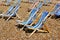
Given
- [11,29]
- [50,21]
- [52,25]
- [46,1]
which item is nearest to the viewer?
[11,29]

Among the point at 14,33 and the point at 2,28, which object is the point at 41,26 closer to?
the point at 14,33

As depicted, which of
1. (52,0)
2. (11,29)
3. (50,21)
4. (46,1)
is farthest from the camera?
(52,0)

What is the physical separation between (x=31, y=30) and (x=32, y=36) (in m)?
0.43

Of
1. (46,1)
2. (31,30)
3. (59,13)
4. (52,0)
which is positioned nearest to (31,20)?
(31,30)

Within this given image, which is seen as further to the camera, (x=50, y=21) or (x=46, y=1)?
(x=46, y=1)

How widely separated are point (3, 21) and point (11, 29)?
1.43 meters

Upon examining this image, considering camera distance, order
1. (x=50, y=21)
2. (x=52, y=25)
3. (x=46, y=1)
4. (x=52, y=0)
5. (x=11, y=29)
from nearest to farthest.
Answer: (x=11, y=29), (x=52, y=25), (x=50, y=21), (x=46, y=1), (x=52, y=0)

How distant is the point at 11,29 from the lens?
7828mm

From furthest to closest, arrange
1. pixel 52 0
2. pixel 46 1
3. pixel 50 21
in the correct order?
pixel 52 0, pixel 46 1, pixel 50 21

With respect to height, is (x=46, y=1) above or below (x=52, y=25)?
below

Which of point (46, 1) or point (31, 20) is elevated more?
point (31, 20)

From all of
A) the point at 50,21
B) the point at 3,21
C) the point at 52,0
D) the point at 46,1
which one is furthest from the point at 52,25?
the point at 52,0

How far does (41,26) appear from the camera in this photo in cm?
738

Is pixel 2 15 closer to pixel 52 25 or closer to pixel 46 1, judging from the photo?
pixel 52 25
